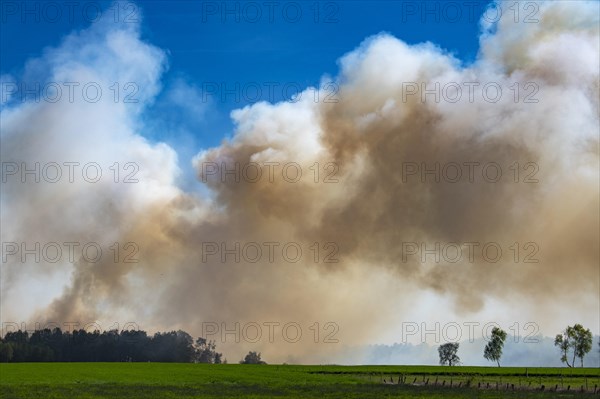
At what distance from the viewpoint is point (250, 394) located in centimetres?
7869

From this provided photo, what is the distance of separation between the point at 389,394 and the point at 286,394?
12.2 meters

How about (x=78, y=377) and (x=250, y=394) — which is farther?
(x=78, y=377)

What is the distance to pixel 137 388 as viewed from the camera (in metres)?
88.4

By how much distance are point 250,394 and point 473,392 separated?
27899 millimetres

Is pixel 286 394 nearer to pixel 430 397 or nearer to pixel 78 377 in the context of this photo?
pixel 430 397

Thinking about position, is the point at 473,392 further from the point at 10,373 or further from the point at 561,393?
the point at 10,373

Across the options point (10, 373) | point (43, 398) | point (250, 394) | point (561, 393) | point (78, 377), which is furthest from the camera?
point (10, 373)

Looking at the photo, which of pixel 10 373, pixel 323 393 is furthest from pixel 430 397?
pixel 10 373

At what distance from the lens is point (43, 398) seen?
72.3 metres

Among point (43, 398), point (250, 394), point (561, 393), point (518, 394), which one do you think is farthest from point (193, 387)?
point (561, 393)

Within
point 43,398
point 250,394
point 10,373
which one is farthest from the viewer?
point 10,373

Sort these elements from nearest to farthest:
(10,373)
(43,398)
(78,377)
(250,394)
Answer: (43,398), (250,394), (78,377), (10,373)

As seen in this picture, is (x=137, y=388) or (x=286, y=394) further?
(x=137, y=388)

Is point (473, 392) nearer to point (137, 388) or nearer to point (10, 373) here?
point (137, 388)
